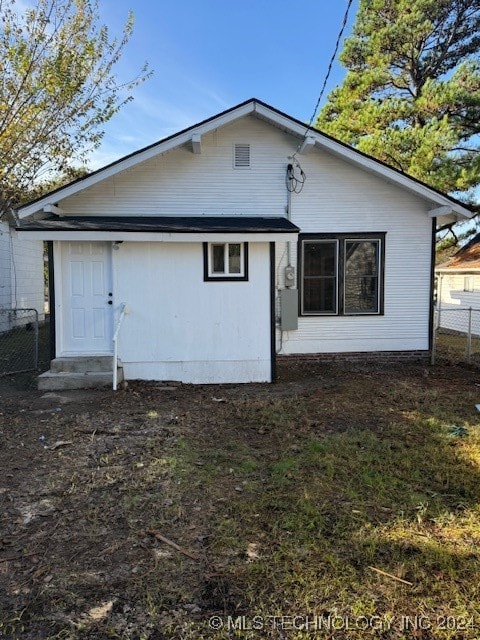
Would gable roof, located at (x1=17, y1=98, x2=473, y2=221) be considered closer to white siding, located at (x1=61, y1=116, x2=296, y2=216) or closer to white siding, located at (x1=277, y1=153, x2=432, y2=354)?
white siding, located at (x1=277, y1=153, x2=432, y2=354)

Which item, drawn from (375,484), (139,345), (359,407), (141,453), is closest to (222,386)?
(139,345)

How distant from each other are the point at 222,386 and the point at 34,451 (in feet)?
11.6

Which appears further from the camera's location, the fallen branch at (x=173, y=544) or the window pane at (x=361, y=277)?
the window pane at (x=361, y=277)

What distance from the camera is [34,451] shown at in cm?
457

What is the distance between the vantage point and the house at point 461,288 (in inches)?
589

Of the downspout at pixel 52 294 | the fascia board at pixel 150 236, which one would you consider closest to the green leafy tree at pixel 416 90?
the fascia board at pixel 150 236

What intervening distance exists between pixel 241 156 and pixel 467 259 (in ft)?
36.0

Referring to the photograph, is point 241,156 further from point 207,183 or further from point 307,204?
point 307,204

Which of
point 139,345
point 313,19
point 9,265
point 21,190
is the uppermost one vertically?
point 313,19

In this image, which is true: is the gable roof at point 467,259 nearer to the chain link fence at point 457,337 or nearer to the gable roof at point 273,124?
the chain link fence at point 457,337

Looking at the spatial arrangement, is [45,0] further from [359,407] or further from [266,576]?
[266,576]

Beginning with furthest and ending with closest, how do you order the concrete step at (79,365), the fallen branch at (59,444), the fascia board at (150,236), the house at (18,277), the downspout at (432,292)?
the house at (18,277)
the downspout at (432,292)
the concrete step at (79,365)
the fascia board at (150,236)
the fallen branch at (59,444)

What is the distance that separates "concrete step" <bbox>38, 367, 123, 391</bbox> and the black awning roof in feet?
7.76

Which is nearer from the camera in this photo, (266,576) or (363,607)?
(363,607)
